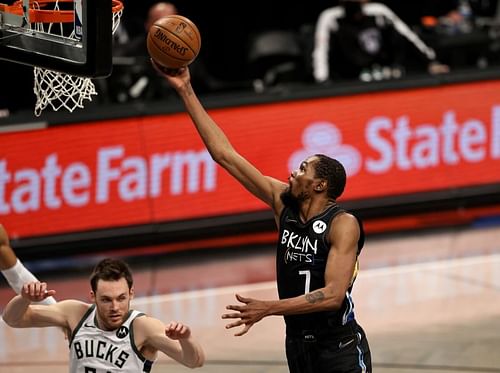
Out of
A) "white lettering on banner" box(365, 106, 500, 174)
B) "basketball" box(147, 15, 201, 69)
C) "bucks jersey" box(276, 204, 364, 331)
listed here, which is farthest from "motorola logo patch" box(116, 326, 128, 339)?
"white lettering on banner" box(365, 106, 500, 174)

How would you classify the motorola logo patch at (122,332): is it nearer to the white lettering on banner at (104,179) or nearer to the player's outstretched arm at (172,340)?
the player's outstretched arm at (172,340)

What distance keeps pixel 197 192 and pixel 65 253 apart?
4.72 feet

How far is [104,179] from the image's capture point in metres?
11.7

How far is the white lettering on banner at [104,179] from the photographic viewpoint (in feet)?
37.4

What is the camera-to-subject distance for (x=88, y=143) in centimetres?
1164

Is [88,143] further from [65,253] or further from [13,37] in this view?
[13,37]

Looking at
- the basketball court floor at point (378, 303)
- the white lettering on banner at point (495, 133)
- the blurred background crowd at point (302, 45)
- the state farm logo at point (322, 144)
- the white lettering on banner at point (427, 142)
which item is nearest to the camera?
the basketball court floor at point (378, 303)

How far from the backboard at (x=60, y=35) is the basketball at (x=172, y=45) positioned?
0.44 meters

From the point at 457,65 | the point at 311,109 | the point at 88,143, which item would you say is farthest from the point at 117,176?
the point at 457,65

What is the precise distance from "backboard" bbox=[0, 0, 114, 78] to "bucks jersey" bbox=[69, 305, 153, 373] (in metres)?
1.35

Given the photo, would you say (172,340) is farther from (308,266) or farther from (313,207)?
(313,207)

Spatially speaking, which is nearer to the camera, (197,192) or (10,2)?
(10,2)

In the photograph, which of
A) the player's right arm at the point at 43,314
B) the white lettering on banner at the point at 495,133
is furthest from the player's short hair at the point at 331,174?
the white lettering on banner at the point at 495,133

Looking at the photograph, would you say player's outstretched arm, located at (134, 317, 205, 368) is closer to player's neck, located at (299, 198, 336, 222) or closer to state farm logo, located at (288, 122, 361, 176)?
player's neck, located at (299, 198, 336, 222)
